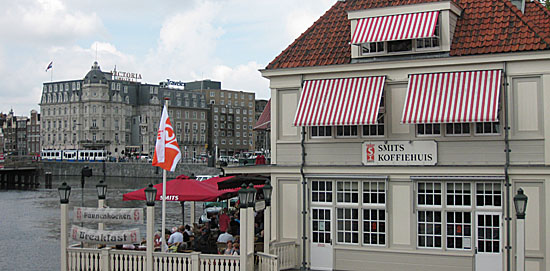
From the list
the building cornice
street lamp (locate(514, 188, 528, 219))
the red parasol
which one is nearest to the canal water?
the red parasol

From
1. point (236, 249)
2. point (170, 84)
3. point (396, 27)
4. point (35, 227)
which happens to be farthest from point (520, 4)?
point (170, 84)

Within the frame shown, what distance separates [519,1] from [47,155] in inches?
5776

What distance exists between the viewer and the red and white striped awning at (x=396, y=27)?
18500 millimetres

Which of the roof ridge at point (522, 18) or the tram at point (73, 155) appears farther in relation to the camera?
the tram at point (73, 155)

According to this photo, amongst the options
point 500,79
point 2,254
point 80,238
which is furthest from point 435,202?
point 2,254

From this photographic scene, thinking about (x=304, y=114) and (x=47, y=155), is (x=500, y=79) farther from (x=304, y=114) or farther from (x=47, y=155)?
(x=47, y=155)

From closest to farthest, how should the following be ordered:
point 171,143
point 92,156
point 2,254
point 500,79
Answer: point 500,79 → point 171,143 → point 2,254 → point 92,156

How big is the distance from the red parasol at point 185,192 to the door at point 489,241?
8.19 m

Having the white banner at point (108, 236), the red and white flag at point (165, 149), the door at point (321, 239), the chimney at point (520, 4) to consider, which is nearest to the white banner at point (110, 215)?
the white banner at point (108, 236)

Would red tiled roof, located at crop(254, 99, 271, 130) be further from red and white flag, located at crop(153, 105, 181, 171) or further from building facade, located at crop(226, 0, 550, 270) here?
red and white flag, located at crop(153, 105, 181, 171)

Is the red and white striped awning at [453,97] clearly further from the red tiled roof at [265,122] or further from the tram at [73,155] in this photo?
the tram at [73,155]

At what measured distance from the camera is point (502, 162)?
17891 millimetres

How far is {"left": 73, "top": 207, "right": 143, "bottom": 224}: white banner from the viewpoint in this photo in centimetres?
1898

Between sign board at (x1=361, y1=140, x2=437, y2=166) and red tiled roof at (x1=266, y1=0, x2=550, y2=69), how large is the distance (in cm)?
283
